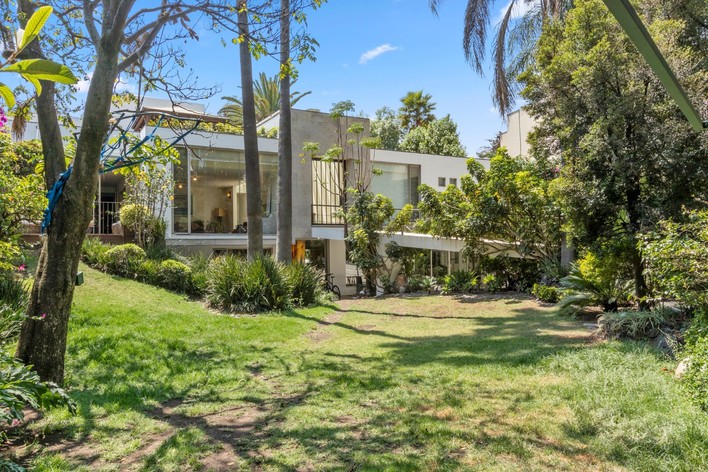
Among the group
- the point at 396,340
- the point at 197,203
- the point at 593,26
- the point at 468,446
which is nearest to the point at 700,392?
the point at 468,446

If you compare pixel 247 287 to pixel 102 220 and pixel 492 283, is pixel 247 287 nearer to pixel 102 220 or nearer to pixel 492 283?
pixel 492 283

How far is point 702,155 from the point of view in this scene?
23.3 feet

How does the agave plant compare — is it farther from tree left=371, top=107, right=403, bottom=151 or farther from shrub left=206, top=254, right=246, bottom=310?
tree left=371, top=107, right=403, bottom=151

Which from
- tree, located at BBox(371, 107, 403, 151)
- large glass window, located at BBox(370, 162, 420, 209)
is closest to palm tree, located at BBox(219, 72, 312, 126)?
tree, located at BBox(371, 107, 403, 151)

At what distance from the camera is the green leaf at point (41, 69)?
1133 millimetres

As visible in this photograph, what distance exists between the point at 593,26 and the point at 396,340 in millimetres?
7056

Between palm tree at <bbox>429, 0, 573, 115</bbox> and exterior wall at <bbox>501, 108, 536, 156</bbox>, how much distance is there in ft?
18.3

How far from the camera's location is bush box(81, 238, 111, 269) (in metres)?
12.9

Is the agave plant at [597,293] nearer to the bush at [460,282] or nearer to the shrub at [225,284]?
the bush at [460,282]

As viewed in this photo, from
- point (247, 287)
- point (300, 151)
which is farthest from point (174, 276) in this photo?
point (300, 151)

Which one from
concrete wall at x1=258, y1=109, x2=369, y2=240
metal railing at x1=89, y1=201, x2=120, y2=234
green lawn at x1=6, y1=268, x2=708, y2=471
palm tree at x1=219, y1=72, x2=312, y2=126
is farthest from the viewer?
palm tree at x1=219, y1=72, x2=312, y2=126

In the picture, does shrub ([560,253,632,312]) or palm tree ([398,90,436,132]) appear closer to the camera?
shrub ([560,253,632,312])

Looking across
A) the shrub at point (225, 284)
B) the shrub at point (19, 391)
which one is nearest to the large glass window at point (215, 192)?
the shrub at point (225, 284)

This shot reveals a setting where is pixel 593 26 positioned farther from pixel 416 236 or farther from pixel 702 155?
pixel 416 236
